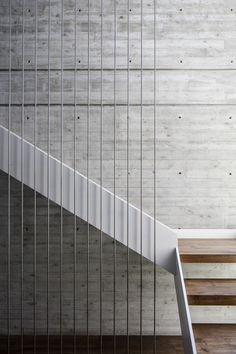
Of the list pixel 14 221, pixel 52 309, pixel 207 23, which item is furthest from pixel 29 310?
pixel 207 23

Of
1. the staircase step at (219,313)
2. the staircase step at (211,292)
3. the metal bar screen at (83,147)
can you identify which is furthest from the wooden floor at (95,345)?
the staircase step at (211,292)

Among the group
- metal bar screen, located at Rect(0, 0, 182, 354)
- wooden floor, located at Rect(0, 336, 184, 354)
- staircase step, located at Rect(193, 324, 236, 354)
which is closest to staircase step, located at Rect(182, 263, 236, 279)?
metal bar screen, located at Rect(0, 0, 182, 354)

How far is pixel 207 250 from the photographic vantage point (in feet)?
12.0

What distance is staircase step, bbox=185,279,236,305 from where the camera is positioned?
309 cm

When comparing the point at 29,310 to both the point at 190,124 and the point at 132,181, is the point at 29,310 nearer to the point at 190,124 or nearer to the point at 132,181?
the point at 132,181

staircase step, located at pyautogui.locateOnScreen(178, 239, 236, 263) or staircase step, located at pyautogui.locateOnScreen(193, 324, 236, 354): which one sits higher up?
staircase step, located at pyautogui.locateOnScreen(178, 239, 236, 263)

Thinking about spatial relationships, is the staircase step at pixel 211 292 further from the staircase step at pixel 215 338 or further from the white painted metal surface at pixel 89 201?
the white painted metal surface at pixel 89 201

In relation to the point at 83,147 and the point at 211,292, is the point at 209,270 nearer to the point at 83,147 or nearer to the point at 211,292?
the point at 211,292

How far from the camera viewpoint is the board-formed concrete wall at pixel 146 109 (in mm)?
4133

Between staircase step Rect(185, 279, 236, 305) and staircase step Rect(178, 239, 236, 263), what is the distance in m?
0.16

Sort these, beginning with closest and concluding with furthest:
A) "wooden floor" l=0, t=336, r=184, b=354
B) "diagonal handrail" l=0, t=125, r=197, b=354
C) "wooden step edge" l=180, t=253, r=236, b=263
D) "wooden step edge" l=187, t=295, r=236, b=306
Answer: "wooden step edge" l=187, t=295, r=236, b=306, "wooden step edge" l=180, t=253, r=236, b=263, "diagonal handrail" l=0, t=125, r=197, b=354, "wooden floor" l=0, t=336, r=184, b=354

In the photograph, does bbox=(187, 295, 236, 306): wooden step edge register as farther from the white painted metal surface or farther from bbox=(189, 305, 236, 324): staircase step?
bbox=(189, 305, 236, 324): staircase step

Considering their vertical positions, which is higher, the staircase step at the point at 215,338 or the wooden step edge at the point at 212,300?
the wooden step edge at the point at 212,300

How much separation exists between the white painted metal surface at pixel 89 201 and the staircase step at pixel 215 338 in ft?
2.17
